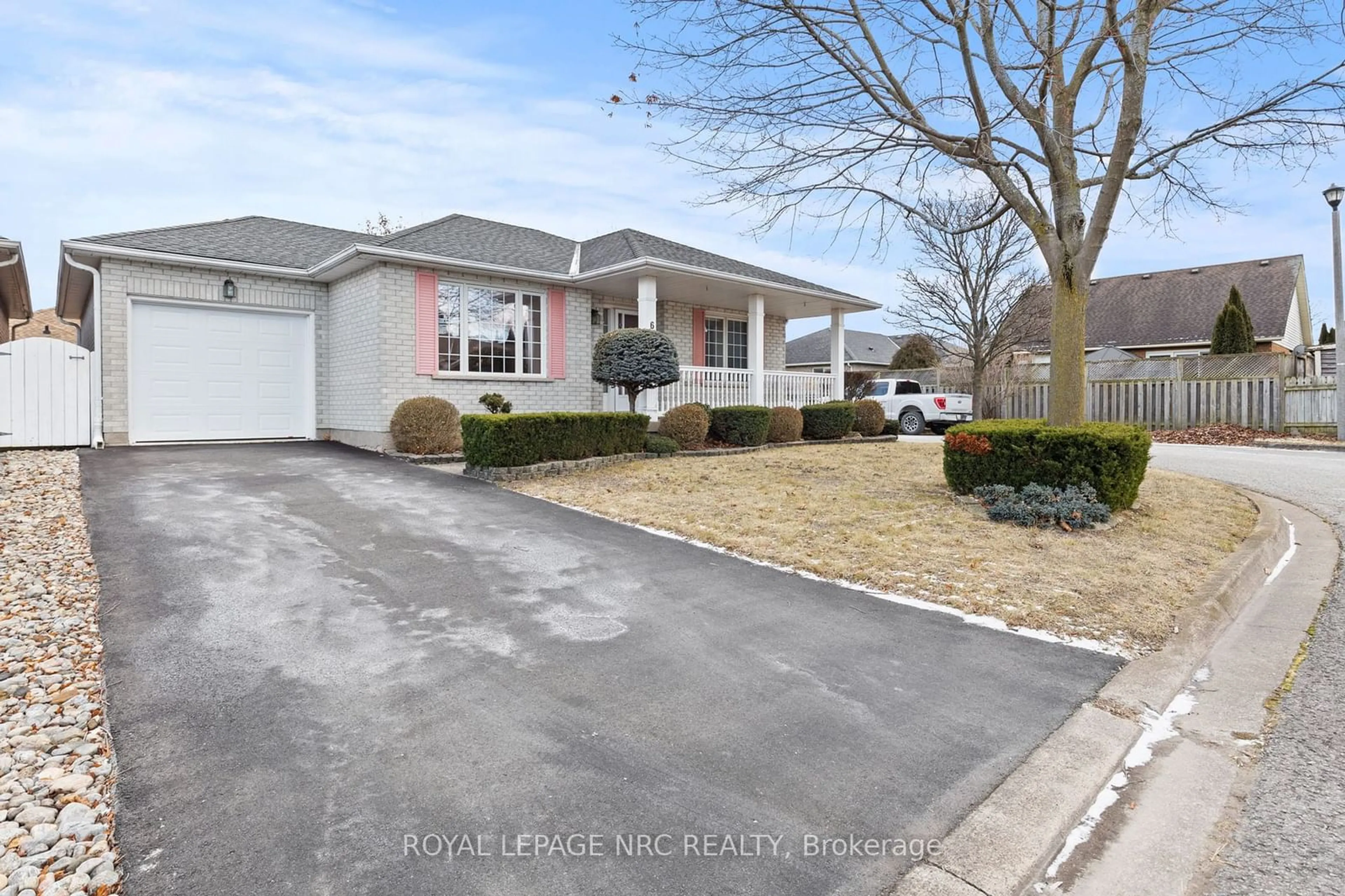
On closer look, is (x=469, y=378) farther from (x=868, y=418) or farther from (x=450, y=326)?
(x=868, y=418)

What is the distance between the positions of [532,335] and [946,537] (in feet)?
32.2

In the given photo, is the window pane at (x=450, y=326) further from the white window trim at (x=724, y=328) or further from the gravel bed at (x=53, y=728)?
the gravel bed at (x=53, y=728)

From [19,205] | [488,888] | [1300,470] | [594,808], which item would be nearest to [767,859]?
[594,808]

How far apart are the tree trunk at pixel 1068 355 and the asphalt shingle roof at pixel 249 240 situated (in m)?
11.1

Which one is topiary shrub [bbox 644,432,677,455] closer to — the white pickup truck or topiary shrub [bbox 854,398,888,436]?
topiary shrub [bbox 854,398,888,436]

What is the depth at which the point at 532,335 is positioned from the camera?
13836mm

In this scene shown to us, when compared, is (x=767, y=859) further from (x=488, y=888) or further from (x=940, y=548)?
(x=940, y=548)

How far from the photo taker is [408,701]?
300 centimetres

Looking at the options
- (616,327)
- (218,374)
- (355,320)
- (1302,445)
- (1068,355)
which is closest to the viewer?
(1068,355)

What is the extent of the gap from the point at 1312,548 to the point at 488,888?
7.86 m

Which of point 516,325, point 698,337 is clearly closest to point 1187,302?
point 698,337

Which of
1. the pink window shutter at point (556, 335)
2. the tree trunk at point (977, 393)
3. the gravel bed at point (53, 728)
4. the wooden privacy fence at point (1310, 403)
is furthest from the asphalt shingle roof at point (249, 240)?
the wooden privacy fence at point (1310, 403)

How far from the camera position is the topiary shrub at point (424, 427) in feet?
36.6

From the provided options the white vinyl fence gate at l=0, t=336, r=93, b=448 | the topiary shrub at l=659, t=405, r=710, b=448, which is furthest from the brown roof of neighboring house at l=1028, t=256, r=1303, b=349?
the white vinyl fence gate at l=0, t=336, r=93, b=448
